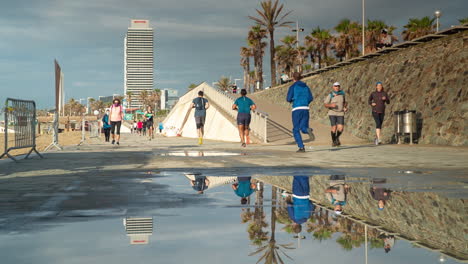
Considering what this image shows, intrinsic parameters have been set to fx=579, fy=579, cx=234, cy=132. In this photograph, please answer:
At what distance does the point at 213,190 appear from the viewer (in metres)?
6.36

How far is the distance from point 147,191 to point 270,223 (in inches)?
99.1

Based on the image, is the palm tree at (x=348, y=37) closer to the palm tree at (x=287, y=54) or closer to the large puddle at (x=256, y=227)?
the palm tree at (x=287, y=54)

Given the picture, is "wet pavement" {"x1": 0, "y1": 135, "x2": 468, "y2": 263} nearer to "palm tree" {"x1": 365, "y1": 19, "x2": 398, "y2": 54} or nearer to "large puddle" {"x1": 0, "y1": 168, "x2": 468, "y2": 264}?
"large puddle" {"x1": 0, "y1": 168, "x2": 468, "y2": 264}

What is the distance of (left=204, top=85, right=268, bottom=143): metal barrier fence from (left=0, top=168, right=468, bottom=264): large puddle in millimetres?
18779

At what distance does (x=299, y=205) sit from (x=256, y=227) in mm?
1112

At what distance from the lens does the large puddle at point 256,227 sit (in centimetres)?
312

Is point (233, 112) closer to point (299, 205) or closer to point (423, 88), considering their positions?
point (423, 88)

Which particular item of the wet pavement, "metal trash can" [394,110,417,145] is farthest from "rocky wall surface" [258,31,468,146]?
the wet pavement

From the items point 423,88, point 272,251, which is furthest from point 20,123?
point 423,88

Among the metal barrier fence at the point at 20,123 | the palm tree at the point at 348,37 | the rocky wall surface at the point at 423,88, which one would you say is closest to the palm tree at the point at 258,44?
the palm tree at the point at 348,37

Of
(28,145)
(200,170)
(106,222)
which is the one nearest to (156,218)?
(106,222)

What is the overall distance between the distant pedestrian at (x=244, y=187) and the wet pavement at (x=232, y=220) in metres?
0.01

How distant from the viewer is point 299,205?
4.99m

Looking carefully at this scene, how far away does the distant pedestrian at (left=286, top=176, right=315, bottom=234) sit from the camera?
163 inches
